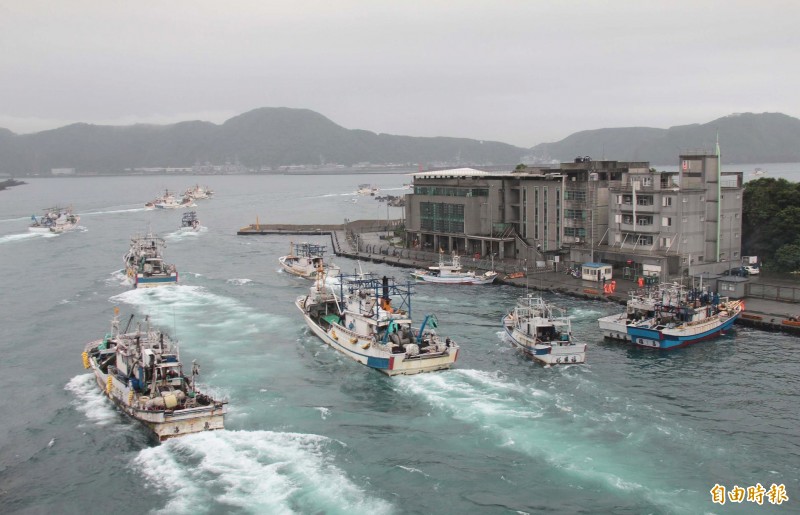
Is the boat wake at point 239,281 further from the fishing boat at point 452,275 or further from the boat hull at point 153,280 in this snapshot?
the fishing boat at point 452,275

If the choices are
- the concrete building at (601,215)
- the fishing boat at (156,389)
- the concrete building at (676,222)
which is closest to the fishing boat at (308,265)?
the concrete building at (601,215)

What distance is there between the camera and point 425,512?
27.8 meters

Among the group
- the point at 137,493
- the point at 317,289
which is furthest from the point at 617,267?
the point at 137,493

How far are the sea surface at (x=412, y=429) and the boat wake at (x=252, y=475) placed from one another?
0.09 metres

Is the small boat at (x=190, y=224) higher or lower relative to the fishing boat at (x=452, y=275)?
higher

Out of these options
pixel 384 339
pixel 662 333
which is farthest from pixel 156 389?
pixel 662 333

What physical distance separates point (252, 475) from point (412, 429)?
8.38 metres

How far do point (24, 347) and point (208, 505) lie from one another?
1196 inches

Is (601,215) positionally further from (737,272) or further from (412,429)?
(412,429)

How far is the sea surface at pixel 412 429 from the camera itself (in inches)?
1142

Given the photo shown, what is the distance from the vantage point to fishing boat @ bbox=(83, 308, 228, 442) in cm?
3391

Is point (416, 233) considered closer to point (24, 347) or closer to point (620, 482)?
point (24, 347)

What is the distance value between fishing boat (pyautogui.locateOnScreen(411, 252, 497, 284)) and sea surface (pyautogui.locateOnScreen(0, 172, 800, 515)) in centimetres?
1386

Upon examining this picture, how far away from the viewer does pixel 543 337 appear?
46531 mm
